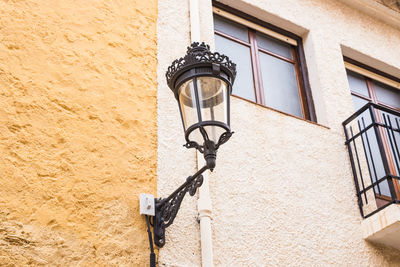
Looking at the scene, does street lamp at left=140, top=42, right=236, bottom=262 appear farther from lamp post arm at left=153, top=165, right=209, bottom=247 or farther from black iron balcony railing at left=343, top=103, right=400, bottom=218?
black iron balcony railing at left=343, top=103, right=400, bottom=218

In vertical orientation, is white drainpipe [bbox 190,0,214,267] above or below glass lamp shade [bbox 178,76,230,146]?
below

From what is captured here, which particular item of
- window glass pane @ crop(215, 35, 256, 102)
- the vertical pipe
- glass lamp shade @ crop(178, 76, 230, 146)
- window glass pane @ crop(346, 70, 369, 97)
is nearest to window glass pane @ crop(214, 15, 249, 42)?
window glass pane @ crop(215, 35, 256, 102)

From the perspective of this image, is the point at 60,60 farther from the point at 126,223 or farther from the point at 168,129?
the point at 126,223

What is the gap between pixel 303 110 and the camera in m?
6.76

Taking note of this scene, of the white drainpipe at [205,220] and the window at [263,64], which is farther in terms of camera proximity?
the window at [263,64]

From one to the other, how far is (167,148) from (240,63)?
2003 mm

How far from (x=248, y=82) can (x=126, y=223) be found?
108 inches

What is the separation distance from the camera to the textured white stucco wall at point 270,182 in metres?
4.82

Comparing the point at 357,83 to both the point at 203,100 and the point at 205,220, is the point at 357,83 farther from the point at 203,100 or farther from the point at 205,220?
the point at 203,100

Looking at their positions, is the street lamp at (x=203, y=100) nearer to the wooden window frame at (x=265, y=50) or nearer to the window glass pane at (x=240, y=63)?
the window glass pane at (x=240, y=63)

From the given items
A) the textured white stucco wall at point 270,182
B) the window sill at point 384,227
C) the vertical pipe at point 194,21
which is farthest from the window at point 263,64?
the window sill at point 384,227

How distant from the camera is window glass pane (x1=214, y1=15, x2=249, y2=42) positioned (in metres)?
6.74

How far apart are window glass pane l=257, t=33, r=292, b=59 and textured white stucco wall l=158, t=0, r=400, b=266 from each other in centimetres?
35

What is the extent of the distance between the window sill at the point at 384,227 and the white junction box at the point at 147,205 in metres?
2.39
